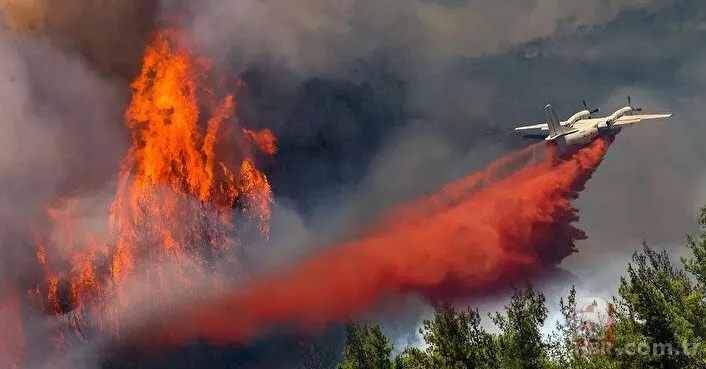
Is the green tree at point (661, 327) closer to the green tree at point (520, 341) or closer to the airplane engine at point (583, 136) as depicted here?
the green tree at point (520, 341)

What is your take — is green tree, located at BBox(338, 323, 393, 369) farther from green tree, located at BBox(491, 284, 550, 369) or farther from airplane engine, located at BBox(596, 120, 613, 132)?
airplane engine, located at BBox(596, 120, 613, 132)

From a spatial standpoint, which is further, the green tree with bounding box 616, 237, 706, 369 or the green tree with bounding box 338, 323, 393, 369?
the green tree with bounding box 338, 323, 393, 369

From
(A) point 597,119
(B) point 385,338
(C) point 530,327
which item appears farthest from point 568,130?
(B) point 385,338

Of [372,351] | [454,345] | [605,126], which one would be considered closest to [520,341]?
[454,345]

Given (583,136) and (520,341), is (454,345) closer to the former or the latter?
(520,341)

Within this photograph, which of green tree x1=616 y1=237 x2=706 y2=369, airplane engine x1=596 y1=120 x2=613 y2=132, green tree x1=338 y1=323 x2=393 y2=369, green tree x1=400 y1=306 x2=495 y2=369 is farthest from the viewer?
airplane engine x1=596 y1=120 x2=613 y2=132

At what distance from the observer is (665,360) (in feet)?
139

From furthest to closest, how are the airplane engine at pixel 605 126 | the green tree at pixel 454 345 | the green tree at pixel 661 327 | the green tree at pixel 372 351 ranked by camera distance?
1. the airplane engine at pixel 605 126
2. the green tree at pixel 372 351
3. the green tree at pixel 454 345
4. the green tree at pixel 661 327

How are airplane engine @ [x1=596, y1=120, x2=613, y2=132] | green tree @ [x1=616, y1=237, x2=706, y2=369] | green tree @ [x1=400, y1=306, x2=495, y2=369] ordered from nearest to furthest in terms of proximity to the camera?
green tree @ [x1=616, y1=237, x2=706, y2=369]
green tree @ [x1=400, y1=306, x2=495, y2=369]
airplane engine @ [x1=596, y1=120, x2=613, y2=132]

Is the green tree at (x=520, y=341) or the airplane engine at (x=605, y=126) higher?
the airplane engine at (x=605, y=126)

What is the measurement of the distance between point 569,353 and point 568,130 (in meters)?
39.9

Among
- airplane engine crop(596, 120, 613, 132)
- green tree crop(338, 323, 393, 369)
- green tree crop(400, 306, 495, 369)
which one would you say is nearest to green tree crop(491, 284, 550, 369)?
green tree crop(400, 306, 495, 369)

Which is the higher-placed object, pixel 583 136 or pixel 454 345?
pixel 583 136

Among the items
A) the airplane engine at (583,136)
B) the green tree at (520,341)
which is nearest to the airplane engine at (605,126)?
the airplane engine at (583,136)
